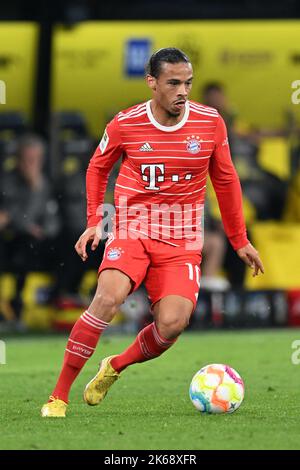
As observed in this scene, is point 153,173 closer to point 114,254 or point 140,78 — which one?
point 114,254

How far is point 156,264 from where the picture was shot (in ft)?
29.0

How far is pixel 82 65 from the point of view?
17547mm

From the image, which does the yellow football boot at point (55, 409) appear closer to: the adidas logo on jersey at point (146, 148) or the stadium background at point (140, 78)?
the adidas logo on jersey at point (146, 148)

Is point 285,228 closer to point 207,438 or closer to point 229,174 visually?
point 229,174

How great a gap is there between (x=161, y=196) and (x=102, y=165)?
16.2 inches

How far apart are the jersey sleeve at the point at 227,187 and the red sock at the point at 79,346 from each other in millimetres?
1112

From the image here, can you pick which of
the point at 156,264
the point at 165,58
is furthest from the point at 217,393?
the point at 165,58

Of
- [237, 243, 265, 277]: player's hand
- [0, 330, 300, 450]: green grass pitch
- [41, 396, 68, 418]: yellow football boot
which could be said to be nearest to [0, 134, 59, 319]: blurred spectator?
[0, 330, 300, 450]: green grass pitch

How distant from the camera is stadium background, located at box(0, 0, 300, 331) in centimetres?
1689

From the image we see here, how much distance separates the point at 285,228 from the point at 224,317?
56.6 inches

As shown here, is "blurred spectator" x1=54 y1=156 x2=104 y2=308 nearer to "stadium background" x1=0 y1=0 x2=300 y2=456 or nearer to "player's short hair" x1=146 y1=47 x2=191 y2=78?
"stadium background" x1=0 y1=0 x2=300 y2=456

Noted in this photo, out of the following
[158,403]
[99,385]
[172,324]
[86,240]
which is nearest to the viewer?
[86,240]
